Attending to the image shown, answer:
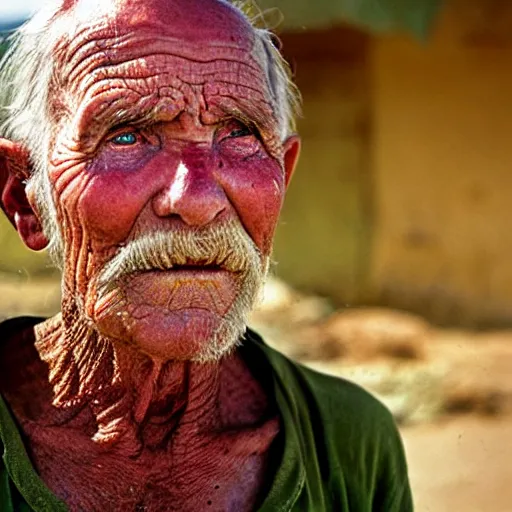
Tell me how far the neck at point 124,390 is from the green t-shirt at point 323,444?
0.16 metres

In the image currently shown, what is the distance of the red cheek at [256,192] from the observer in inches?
86.6

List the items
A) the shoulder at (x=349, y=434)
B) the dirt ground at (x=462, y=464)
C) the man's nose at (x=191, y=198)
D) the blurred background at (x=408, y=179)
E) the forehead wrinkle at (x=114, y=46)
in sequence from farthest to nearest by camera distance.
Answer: the blurred background at (x=408, y=179) < the dirt ground at (x=462, y=464) < the shoulder at (x=349, y=434) < the forehead wrinkle at (x=114, y=46) < the man's nose at (x=191, y=198)

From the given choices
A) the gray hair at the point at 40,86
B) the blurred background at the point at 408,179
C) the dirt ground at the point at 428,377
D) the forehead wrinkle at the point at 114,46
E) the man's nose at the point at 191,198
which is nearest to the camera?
the man's nose at the point at 191,198

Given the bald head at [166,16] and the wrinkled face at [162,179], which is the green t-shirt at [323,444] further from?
the bald head at [166,16]

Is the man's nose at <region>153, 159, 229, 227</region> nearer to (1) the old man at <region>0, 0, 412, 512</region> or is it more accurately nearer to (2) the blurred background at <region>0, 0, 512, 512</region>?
(1) the old man at <region>0, 0, 412, 512</region>

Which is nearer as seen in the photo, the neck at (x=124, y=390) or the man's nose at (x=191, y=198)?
the man's nose at (x=191, y=198)

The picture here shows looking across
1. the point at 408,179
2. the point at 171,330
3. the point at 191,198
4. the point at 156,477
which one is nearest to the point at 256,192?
the point at 191,198

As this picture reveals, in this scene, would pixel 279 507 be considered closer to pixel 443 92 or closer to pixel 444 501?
pixel 444 501

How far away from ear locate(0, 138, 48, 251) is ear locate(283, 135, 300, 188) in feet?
1.84

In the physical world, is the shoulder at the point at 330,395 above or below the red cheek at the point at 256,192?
below

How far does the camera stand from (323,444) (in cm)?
255

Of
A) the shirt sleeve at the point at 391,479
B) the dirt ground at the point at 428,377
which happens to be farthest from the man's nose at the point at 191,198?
the dirt ground at the point at 428,377

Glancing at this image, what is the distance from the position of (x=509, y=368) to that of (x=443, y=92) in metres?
3.02

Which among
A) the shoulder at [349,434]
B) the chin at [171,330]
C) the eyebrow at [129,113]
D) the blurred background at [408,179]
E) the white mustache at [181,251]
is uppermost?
the eyebrow at [129,113]
